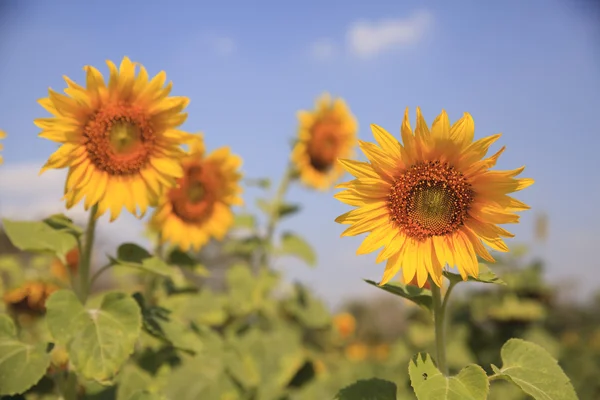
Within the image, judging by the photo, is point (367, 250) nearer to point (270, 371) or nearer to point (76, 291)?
point (76, 291)

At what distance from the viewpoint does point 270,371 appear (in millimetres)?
4434

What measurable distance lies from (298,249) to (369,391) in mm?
3381

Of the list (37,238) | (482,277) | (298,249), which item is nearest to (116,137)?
(37,238)

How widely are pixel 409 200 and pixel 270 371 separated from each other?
2.70 m

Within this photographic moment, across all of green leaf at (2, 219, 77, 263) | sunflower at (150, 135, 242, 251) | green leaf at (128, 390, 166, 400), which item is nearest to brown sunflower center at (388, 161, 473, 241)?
green leaf at (128, 390, 166, 400)

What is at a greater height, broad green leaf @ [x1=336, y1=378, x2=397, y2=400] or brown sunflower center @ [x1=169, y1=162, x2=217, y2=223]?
brown sunflower center @ [x1=169, y1=162, x2=217, y2=223]

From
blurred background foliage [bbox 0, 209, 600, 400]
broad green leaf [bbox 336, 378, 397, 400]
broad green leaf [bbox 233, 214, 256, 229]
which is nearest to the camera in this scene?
broad green leaf [bbox 336, 378, 397, 400]

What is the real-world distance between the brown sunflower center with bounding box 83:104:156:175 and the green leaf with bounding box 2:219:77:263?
32 centimetres

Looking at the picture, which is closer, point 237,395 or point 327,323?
point 237,395

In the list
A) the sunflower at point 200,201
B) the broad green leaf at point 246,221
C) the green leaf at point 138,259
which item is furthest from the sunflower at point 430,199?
the broad green leaf at point 246,221

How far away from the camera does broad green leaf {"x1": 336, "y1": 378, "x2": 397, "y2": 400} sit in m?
2.02

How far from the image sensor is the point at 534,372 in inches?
79.4

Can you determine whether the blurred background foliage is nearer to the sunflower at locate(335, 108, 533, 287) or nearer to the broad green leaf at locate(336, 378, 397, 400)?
the broad green leaf at locate(336, 378, 397, 400)

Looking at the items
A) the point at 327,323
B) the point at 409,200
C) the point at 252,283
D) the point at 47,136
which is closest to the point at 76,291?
the point at 47,136
